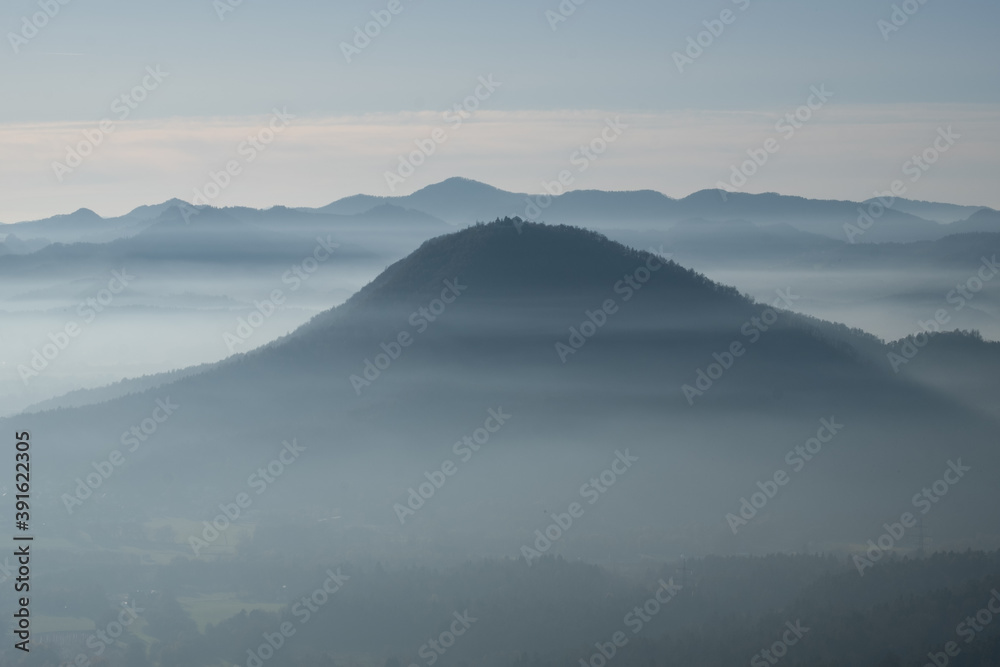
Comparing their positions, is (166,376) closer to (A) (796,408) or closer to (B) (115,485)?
(B) (115,485)

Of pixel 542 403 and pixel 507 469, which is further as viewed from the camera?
pixel 542 403

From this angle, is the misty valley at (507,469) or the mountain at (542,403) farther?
the mountain at (542,403)

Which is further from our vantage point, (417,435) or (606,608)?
(417,435)

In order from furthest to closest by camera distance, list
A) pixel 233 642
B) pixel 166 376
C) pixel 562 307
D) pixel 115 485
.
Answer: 1. pixel 166 376
2. pixel 562 307
3. pixel 115 485
4. pixel 233 642

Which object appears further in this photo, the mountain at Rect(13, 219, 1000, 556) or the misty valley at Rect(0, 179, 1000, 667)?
the mountain at Rect(13, 219, 1000, 556)

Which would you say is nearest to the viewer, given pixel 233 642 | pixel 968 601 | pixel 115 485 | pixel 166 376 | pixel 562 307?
pixel 968 601

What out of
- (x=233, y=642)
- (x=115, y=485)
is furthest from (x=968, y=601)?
(x=115, y=485)

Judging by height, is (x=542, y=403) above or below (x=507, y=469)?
above

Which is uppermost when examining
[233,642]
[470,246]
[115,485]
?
[470,246]
